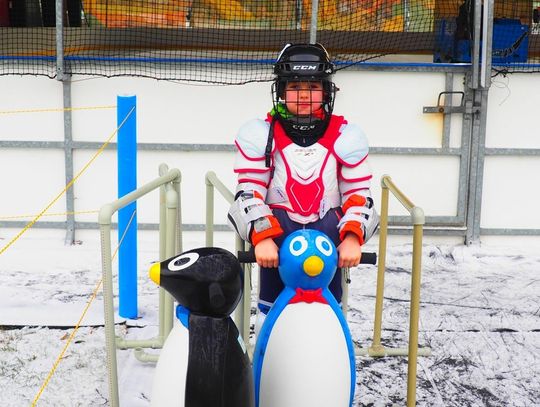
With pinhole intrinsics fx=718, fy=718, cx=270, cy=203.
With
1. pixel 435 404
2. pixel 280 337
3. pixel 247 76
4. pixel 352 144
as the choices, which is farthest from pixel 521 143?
pixel 280 337

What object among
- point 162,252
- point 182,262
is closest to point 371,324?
point 162,252

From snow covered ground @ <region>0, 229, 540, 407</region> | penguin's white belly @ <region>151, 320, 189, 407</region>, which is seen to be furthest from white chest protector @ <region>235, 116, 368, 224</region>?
snow covered ground @ <region>0, 229, 540, 407</region>

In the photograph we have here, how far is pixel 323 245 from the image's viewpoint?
2.49m

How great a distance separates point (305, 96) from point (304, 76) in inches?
3.1

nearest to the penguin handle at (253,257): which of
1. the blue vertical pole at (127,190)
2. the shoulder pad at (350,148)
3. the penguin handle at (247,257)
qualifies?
the penguin handle at (247,257)

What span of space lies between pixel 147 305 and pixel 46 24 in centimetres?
432

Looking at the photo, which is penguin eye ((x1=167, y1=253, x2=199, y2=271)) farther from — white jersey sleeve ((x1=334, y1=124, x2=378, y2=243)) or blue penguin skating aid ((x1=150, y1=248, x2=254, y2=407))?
white jersey sleeve ((x1=334, y1=124, x2=378, y2=243))

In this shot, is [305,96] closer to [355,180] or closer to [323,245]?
[355,180]

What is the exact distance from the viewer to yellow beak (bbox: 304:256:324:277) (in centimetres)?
243

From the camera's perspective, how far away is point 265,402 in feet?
8.48

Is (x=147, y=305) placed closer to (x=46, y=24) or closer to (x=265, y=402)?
(x=265, y=402)

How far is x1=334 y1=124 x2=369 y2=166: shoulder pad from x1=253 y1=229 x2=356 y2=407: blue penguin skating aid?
19.2 inches

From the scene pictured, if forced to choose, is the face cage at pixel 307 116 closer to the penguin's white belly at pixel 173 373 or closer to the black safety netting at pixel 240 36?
the penguin's white belly at pixel 173 373

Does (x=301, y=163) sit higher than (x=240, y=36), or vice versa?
(x=240, y=36)
